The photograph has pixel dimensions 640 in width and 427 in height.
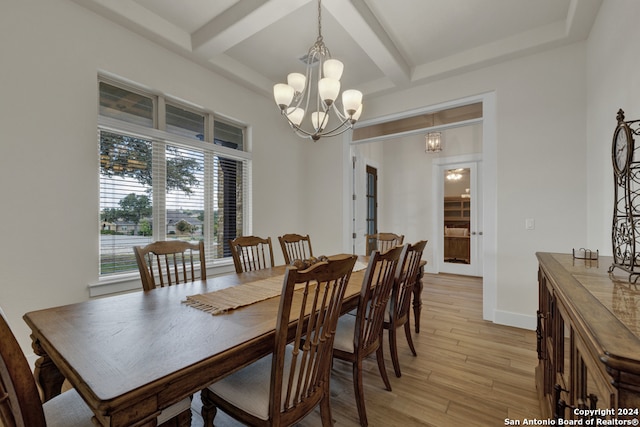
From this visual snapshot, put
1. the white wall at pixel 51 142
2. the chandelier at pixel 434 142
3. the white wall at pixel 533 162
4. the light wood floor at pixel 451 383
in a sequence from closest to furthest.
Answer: the light wood floor at pixel 451 383 → the white wall at pixel 51 142 → the white wall at pixel 533 162 → the chandelier at pixel 434 142

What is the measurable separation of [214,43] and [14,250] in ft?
7.69

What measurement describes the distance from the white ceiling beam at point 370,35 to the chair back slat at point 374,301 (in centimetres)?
195

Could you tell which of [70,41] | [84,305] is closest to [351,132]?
[70,41]

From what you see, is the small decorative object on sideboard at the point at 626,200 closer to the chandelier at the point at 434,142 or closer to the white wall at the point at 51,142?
the white wall at the point at 51,142

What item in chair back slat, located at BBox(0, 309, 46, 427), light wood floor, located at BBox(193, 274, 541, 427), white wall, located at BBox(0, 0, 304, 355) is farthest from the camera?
white wall, located at BBox(0, 0, 304, 355)

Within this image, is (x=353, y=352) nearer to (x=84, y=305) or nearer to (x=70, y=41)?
(x=84, y=305)

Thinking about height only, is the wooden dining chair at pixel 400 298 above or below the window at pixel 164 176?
below

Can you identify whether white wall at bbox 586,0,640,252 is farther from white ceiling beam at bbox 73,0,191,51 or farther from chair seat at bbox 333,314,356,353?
white ceiling beam at bbox 73,0,191,51

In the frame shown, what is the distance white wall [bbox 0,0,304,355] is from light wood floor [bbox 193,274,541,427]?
1473 mm

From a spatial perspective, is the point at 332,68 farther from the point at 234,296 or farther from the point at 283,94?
the point at 234,296

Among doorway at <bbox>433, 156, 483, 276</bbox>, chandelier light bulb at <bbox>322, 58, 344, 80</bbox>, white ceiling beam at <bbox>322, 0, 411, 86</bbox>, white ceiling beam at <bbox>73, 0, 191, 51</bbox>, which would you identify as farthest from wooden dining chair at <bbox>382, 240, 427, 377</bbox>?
doorway at <bbox>433, 156, 483, 276</bbox>

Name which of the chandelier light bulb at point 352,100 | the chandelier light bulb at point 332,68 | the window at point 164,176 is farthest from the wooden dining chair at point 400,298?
the window at point 164,176

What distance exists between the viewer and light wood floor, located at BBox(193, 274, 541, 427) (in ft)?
5.55

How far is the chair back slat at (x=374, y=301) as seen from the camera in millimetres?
1593
